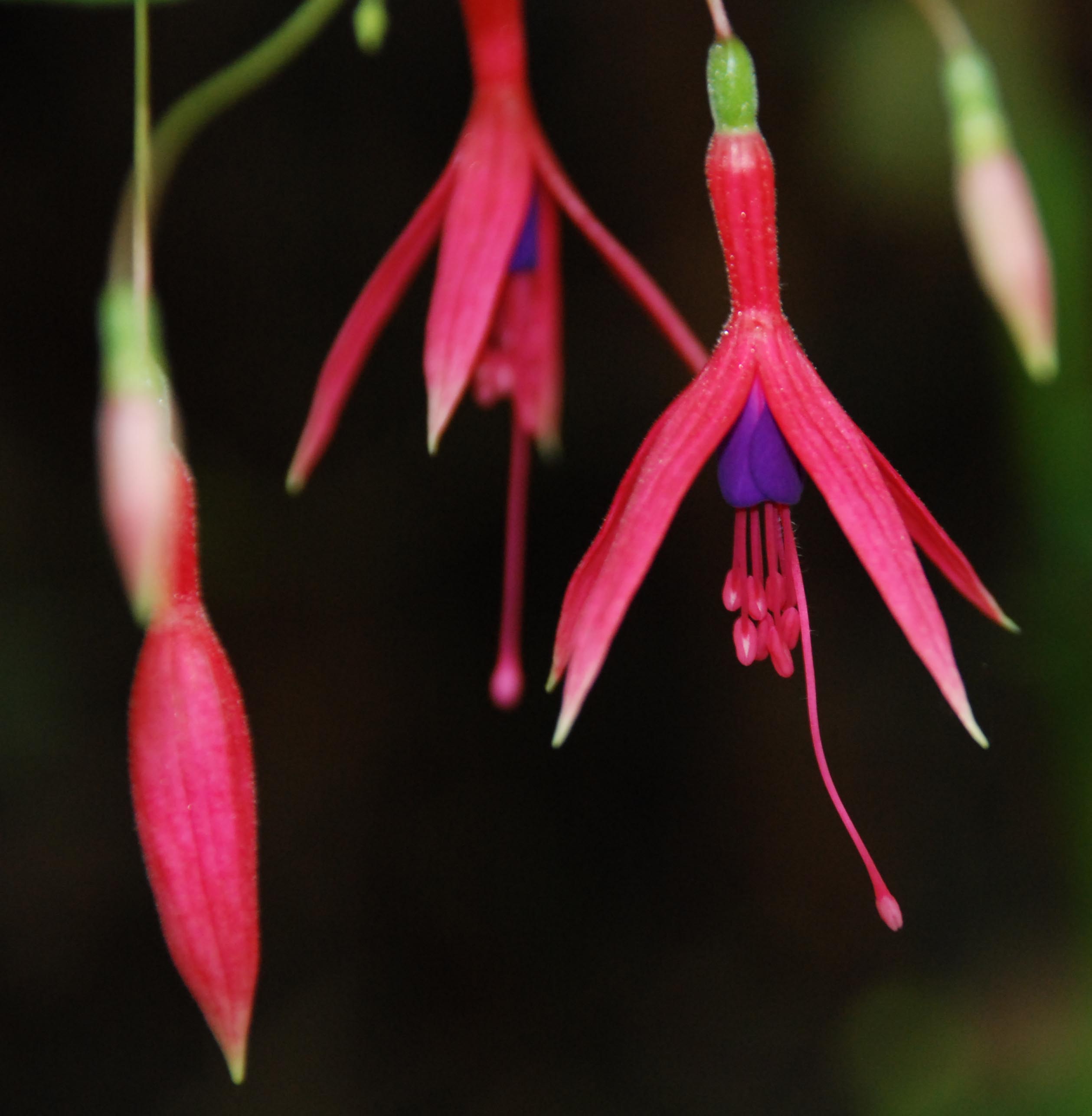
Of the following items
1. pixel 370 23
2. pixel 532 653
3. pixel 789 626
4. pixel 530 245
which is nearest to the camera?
pixel 789 626

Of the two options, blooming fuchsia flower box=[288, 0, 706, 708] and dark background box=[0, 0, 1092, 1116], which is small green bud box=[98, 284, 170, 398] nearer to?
blooming fuchsia flower box=[288, 0, 706, 708]

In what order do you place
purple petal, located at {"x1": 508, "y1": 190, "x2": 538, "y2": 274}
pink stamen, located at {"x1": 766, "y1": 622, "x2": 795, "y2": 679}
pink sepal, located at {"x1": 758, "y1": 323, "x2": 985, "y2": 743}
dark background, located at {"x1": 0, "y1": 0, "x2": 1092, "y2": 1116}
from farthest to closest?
dark background, located at {"x1": 0, "y1": 0, "x2": 1092, "y2": 1116}, purple petal, located at {"x1": 508, "y1": 190, "x2": 538, "y2": 274}, pink stamen, located at {"x1": 766, "y1": 622, "x2": 795, "y2": 679}, pink sepal, located at {"x1": 758, "y1": 323, "x2": 985, "y2": 743}

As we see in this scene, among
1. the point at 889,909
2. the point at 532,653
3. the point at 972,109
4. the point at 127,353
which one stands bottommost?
the point at 532,653

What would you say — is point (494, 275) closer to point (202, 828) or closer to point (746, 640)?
point (746, 640)

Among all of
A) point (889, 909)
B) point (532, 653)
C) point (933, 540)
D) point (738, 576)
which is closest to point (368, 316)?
point (738, 576)

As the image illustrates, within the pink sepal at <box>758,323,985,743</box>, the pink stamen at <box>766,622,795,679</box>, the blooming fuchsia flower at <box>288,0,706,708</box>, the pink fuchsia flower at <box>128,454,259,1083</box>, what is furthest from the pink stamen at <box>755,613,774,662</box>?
the pink fuchsia flower at <box>128,454,259,1083</box>

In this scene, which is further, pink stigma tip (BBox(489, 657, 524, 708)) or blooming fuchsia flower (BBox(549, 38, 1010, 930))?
pink stigma tip (BBox(489, 657, 524, 708))
